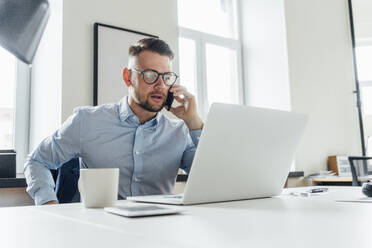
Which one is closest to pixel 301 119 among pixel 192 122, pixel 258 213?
pixel 258 213

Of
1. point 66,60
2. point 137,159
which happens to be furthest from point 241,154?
point 66,60

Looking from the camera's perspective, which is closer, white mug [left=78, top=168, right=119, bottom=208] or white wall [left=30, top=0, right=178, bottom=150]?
white mug [left=78, top=168, right=119, bottom=208]

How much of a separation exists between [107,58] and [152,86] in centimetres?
99

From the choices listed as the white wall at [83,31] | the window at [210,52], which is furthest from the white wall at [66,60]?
the window at [210,52]

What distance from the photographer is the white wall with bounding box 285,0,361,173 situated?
10.8ft

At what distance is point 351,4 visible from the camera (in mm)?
3857

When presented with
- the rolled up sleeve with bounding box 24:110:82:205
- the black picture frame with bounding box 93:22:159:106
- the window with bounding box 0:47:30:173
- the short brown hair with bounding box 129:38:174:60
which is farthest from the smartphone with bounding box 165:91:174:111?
the window with bounding box 0:47:30:173

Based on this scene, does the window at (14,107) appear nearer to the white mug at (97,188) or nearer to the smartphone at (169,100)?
the smartphone at (169,100)

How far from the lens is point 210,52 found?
131 inches

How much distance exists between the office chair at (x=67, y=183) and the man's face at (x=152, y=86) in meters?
0.36

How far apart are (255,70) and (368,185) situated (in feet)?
8.59

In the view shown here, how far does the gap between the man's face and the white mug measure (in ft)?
2.13

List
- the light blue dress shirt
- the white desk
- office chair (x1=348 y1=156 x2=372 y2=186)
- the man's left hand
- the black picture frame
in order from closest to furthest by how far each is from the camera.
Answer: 1. the white desk
2. the light blue dress shirt
3. the man's left hand
4. the black picture frame
5. office chair (x1=348 y1=156 x2=372 y2=186)

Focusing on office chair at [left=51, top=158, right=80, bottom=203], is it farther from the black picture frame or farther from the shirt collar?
the black picture frame
